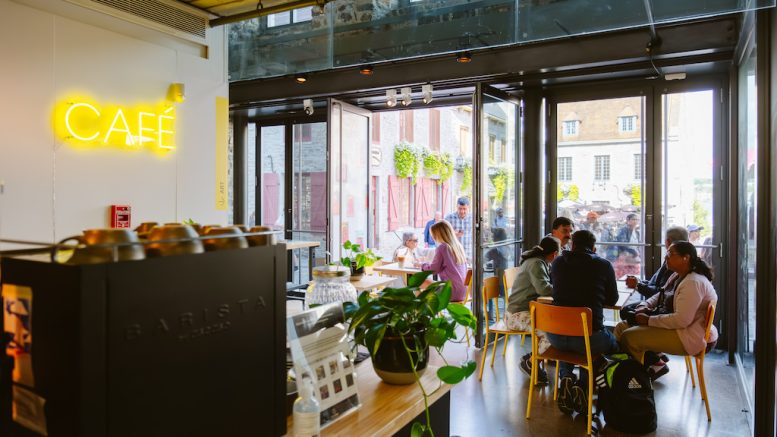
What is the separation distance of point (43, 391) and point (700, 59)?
227 inches

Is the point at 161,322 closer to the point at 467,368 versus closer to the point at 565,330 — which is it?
the point at 467,368

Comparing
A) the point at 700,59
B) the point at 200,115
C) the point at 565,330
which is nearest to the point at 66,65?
the point at 200,115

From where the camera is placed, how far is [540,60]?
5508 millimetres

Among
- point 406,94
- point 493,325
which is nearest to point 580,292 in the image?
point 493,325

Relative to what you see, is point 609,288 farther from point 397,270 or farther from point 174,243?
point 174,243

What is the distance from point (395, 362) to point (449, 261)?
425cm

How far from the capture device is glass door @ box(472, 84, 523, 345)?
5836 mm

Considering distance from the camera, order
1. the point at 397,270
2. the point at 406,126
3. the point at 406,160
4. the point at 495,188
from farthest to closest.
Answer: the point at 406,126
the point at 406,160
the point at 397,270
the point at 495,188

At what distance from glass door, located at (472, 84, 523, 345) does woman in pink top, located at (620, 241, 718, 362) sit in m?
1.68

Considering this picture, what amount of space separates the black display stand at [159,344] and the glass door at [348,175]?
602 cm

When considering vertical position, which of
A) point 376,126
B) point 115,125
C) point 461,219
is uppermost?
point 376,126

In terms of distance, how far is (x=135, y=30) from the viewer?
14.6 ft

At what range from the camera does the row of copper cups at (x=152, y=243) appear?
945 millimetres

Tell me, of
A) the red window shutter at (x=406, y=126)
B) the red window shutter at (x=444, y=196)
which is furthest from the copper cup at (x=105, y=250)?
the red window shutter at (x=444, y=196)
